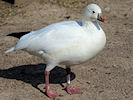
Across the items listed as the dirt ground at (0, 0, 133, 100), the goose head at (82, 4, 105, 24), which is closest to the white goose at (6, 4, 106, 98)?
the goose head at (82, 4, 105, 24)

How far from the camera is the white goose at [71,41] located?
207 inches

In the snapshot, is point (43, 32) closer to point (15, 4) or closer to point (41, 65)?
point (41, 65)

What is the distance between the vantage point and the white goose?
5.27m

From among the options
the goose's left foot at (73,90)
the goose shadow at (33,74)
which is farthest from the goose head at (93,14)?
the goose shadow at (33,74)

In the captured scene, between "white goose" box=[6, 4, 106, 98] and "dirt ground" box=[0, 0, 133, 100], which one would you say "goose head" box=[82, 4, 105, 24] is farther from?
"dirt ground" box=[0, 0, 133, 100]

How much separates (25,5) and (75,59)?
6466 millimetres

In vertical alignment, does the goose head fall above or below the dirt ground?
above

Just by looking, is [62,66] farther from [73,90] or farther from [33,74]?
[73,90]

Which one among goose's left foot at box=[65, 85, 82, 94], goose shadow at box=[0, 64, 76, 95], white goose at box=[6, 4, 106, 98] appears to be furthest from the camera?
goose shadow at box=[0, 64, 76, 95]

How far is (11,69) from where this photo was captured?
6.98m

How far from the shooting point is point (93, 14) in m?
5.39

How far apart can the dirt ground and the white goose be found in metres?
0.78

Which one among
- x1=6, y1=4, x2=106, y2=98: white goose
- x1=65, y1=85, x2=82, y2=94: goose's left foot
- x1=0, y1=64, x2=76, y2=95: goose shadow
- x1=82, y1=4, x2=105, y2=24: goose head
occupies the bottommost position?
x1=0, y1=64, x2=76, y2=95: goose shadow

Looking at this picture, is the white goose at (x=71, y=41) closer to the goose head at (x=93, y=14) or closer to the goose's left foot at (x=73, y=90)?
the goose head at (x=93, y=14)
